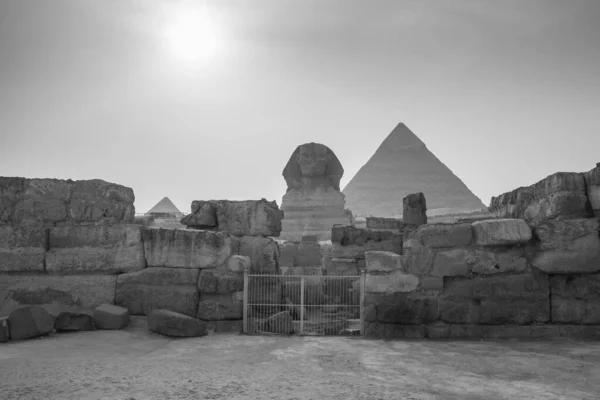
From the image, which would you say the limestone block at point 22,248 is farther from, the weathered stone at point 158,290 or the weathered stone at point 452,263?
the weathered stone at point 452,263

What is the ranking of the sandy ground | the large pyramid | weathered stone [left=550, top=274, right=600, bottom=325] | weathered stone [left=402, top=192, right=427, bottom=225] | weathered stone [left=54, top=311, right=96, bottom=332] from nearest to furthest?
1. the sandy ground
2. weathered stone [left=550, top=274, right=600, bottom=325]
3. weathered stone [left=54, top=311, right=96, bottom=332]
4. weathered stone [left=402, top=192, right=427, bottom=225]
5. the large pyramid

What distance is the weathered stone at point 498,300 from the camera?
5.84 metres

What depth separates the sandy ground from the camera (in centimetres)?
343

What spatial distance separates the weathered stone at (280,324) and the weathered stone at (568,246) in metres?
3.21

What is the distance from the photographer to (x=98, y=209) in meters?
7.12

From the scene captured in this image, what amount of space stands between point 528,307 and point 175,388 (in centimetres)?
438

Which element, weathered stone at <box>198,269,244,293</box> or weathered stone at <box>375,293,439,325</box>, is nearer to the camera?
weathered stone at <box>375,293,439,325</box>

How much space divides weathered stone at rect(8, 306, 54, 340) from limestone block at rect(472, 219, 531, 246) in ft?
17.5

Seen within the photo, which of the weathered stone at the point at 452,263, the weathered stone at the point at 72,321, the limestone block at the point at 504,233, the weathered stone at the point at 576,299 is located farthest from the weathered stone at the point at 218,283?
the weathered stone at the point at 576,299

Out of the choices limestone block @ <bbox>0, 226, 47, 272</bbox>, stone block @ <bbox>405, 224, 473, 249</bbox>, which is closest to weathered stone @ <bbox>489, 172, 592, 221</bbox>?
stone block @ <bbox>405, 224, 473, 249</bbox>

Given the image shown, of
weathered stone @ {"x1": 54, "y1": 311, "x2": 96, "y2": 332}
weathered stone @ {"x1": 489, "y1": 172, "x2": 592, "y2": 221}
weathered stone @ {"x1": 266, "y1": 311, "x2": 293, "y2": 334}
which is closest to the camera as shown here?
weathered stone @ {"x1": 54, "y1": 311, "x2": 96, "y2": 332}

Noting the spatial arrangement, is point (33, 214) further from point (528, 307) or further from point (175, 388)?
point (528, 307)

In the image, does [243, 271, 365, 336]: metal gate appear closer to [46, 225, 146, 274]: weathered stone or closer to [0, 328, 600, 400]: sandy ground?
[0, 328, 600, 400]: sandy ground

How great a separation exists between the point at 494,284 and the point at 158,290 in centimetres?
443
